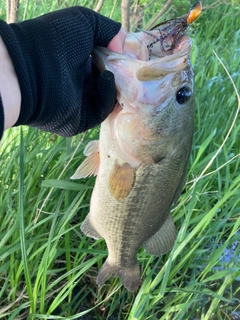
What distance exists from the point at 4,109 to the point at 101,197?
58 cm

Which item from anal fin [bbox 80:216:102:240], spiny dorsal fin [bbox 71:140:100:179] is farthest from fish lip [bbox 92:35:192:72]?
anal fin [bbox 80:216:102:240]

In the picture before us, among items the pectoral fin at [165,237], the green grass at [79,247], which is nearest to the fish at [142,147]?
the pectoral fin at [165,237]

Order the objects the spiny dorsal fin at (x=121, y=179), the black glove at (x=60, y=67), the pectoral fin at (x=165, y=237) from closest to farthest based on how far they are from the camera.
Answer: the black glove at (x=60, y=67)
the spiny dorsal fin at (x=121, y=179)
the pectoral fin at (x=165, y=237)

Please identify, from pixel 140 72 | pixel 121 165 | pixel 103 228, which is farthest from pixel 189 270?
pixel 140 72

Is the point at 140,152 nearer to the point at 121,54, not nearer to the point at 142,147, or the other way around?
the point at 142,147

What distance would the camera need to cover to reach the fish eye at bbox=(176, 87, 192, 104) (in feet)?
4.28

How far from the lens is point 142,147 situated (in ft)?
4.49

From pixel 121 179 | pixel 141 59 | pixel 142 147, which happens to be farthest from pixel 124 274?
pixel 141 59

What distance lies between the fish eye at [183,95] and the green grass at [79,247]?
0.30 metres

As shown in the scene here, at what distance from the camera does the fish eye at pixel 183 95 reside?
1306 millimetres

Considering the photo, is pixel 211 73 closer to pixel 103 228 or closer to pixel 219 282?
pixel 219 282

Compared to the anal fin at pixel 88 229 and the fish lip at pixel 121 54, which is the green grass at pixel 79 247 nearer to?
the anal fin at pixel 88 229

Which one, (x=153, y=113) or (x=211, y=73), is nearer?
(x=153, y=113)

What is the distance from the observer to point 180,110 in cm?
134
